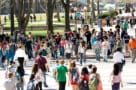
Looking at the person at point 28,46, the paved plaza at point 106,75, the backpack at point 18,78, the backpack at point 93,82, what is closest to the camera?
the backpack at point 93,82

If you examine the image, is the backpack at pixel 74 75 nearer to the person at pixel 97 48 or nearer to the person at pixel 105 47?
the person at pixel 105 47

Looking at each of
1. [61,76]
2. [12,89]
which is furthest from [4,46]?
[12,89]

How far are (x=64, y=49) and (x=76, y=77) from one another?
47.3ft

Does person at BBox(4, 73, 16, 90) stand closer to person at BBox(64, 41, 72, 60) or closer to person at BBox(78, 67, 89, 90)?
person at BBox(78, 67, 89, 90)

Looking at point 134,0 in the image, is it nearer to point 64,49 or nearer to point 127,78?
point 64,49

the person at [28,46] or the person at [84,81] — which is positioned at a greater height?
the person at [84,81]

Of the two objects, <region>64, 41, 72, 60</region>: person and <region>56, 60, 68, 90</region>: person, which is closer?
<region>56, 60, 68, 90</region>: person

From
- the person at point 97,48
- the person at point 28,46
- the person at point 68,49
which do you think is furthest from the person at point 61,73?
the person at point 28,46

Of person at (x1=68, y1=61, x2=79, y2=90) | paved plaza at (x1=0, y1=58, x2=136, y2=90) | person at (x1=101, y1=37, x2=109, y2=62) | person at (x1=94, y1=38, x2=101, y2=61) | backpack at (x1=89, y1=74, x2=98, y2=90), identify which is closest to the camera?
backpack at (x1=89, y1=74, x2=98, y2=90)

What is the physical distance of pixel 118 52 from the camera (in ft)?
73.4

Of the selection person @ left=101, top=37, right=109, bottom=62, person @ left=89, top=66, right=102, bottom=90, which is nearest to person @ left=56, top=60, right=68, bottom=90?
person @ left=89, top=66, right=102, bottom=90

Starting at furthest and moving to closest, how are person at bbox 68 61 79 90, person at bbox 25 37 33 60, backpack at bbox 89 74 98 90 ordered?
1. person at bbox 25 37 33 60
2. person at bbox 68 61 79 90
3. backpack at bbox 89 74 98 90

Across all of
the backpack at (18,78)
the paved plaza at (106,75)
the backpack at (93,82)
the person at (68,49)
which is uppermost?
the backpack at (93,82)

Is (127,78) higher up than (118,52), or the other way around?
(118,52)
